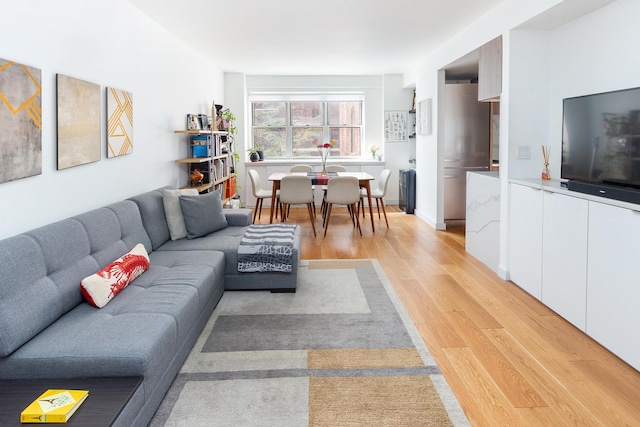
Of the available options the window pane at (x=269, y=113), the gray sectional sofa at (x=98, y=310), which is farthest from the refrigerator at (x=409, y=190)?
the gray sectional sofa at (x=98, y=310)

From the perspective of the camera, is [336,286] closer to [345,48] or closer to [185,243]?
[185,243]

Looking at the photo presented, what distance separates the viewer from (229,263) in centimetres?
403

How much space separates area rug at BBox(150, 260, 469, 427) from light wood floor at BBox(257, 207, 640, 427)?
16 centimetres

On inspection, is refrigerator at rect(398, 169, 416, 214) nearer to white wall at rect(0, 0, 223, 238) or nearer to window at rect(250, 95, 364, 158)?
window at rect(250, 95, 364, 158)

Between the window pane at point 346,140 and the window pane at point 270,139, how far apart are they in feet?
3.01

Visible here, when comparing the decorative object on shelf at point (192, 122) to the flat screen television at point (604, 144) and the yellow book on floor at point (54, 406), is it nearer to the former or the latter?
the flat screen television at point (604, 144)

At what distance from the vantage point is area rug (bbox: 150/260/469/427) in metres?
2.25

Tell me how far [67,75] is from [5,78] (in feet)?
2.42

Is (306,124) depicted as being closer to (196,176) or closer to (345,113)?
(345,113)

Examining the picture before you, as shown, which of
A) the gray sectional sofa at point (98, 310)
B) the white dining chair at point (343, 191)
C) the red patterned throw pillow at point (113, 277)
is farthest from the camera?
the white dining chair at point (343, 191)

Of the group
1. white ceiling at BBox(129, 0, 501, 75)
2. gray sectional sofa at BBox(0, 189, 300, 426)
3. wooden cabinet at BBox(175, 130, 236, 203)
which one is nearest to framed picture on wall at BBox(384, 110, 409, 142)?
white ceiling at BBox(129, 0, 501, 75)

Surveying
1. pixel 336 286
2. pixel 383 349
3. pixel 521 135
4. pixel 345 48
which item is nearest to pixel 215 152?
pixel 345 48

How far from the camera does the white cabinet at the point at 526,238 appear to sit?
380 cm

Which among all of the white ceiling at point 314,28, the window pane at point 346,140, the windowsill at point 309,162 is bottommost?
the windowsill at point 309,162
